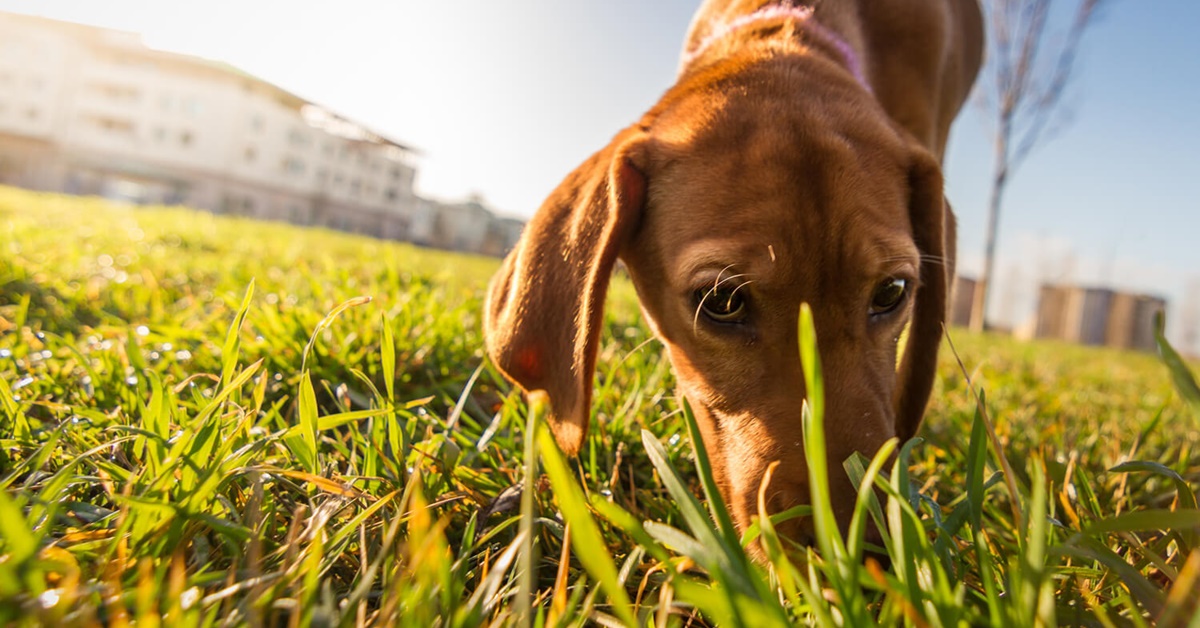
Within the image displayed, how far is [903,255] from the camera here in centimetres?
187

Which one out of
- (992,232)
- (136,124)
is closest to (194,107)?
(136,124)

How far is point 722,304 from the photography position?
1.84 metres

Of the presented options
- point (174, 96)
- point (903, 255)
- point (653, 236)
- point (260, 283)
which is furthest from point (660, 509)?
point (174, 96)

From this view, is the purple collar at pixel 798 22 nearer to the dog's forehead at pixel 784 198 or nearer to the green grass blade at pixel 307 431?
the dog's forehead at pixel 784 198

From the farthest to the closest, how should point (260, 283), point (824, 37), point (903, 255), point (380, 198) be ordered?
point (380, 198) < point (260, 283) < point (824, 37) < point (903, 255)

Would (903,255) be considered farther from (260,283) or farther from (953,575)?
(260,283)

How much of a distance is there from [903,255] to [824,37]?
148cm

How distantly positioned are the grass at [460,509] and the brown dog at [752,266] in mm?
198

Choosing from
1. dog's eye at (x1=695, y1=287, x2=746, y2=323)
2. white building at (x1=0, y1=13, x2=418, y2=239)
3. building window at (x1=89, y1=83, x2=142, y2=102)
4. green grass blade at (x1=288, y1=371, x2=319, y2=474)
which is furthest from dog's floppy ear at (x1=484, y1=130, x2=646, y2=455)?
building window at (x1=89, y1=83, x2=142, y2=102)

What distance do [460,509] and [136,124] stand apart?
231ft

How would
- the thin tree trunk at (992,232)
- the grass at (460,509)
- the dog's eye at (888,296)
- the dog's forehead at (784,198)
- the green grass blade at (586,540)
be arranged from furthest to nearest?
the thin tree trunk at (992,232) → the dog's eye at (888,296) → the dog's forehead at (784,198) → the grass at (460,509) → the green grass blade at (586,540)

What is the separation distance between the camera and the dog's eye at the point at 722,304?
1808 millimetres

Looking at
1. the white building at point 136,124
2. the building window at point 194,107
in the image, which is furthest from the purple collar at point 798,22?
the building window at point 194,107

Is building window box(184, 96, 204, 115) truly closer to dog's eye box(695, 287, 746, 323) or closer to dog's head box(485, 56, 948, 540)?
dog's head box(485, 56, 948, 540)
